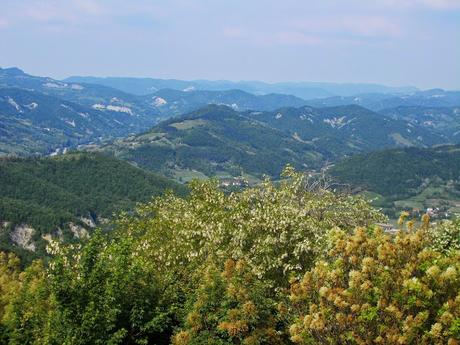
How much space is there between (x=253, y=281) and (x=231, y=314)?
9.53 ft

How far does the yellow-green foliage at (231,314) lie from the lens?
2314 cm

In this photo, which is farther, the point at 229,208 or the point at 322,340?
the point at 229,208

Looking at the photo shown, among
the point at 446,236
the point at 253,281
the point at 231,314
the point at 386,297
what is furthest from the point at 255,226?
the point at 386,297

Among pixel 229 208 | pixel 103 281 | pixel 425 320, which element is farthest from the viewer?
pixel 229 208

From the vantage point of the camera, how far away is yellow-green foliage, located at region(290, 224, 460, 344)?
51.2ft

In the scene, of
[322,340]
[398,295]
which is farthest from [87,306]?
[398,295]

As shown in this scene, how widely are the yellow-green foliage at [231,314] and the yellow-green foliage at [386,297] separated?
5.07 meters

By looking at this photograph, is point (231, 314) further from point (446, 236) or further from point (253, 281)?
→ point (446, 236)

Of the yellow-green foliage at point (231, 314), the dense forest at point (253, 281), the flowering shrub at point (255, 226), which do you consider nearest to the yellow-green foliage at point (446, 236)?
the dense forest at point (253, 281)

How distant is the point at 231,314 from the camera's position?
2291 centimetres

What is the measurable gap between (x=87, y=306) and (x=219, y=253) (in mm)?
8707

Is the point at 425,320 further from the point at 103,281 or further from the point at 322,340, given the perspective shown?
the point at 103,281

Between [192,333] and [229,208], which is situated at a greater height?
[229,208]

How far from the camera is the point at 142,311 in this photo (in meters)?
28.0
